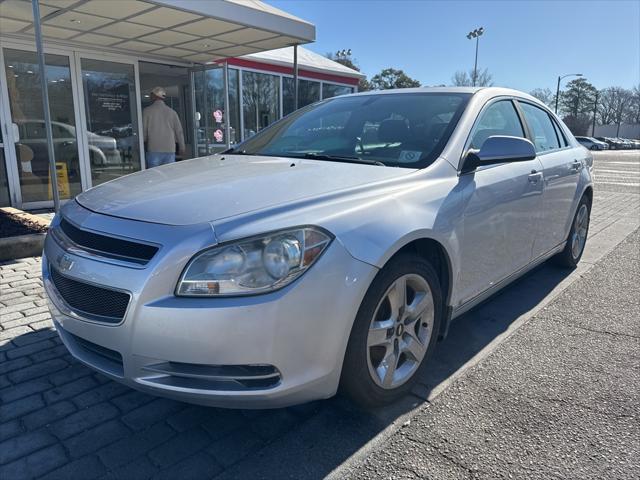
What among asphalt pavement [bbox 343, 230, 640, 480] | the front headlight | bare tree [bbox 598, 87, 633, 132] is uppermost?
bare tree [bbox 598, 87, 633, 132]

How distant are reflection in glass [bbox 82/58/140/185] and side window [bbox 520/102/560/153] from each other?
7.64 metres

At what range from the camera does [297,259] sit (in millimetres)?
1950

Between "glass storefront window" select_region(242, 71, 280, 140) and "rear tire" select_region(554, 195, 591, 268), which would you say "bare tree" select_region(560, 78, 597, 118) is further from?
"rear tire" select_region(554, 195, 591, 268)

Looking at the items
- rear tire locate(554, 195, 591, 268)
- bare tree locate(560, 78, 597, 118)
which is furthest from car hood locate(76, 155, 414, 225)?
bare tree locate(560, 78, 597, 118)

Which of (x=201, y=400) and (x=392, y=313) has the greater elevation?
(x=392, y=313)

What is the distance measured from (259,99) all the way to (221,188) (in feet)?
38.8

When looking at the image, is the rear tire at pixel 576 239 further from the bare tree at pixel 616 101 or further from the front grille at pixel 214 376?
the bare tree at pixel 616 101

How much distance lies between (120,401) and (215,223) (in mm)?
1246

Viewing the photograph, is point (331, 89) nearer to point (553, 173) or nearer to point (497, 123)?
point (553, 173)

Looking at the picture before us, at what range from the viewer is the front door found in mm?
2863

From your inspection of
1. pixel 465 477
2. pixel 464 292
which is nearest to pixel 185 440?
pixel 465 477

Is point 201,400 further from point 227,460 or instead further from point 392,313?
point 392,313

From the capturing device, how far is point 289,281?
1911 millimetres

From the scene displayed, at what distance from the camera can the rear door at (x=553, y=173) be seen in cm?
388
